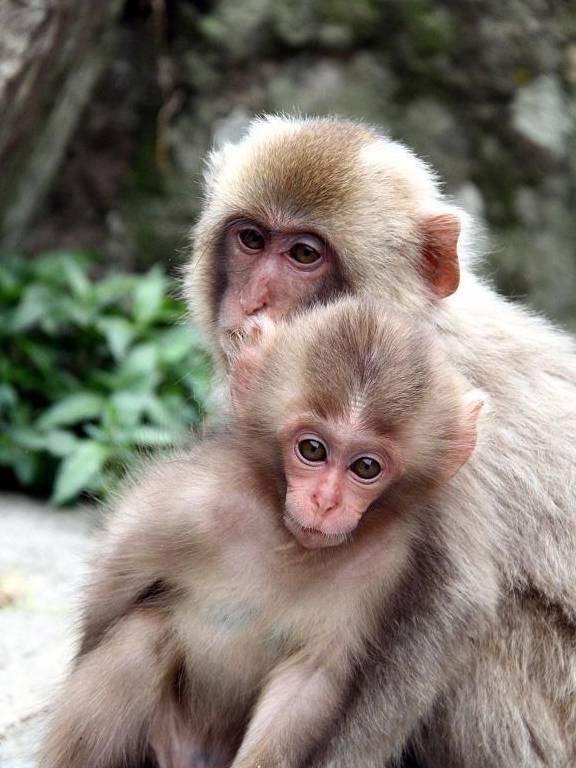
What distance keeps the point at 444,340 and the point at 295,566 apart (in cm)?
107

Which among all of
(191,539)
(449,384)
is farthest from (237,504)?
(449,384)

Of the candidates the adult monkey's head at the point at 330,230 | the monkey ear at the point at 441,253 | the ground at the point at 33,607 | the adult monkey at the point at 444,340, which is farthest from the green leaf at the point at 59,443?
the monkey ear at the point at 441,253

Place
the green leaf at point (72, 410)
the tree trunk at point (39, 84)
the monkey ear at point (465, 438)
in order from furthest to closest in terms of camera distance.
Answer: the green leaf at point (72, 410) < the tree trunk at point (39, 84) < the monkey ear at point (465, 438)

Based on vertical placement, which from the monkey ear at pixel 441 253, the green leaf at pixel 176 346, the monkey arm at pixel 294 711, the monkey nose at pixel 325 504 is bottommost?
the monkey arm at pixel 294 711

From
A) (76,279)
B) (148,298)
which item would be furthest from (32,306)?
(148,298)

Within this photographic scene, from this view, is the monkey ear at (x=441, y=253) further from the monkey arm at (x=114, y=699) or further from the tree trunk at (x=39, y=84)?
the tree trunk at (x=39, y=84)

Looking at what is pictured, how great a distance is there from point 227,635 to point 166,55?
23.8 ft

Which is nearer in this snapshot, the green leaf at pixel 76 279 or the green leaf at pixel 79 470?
the green leaf at pixel 79 470

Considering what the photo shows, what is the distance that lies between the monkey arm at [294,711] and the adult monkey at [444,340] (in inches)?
2.8

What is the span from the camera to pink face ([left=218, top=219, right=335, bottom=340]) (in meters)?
4.56

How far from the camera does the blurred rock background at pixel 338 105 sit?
983 centimetres

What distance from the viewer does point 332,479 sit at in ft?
11.7

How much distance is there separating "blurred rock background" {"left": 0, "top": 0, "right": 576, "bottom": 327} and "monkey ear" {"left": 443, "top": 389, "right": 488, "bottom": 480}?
246 inches

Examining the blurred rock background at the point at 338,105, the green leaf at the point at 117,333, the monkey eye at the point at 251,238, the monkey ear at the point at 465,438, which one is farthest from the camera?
the blurred rock background at the point at 338,105
